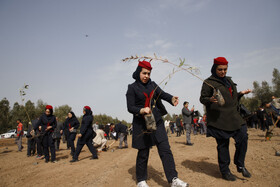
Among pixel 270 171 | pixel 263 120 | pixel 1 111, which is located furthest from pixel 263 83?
pixel 1 111

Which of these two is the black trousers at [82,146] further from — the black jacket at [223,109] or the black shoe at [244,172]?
the black shoe at [244,172]

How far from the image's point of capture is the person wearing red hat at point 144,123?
3044 mm

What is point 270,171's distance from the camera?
11.8 ft

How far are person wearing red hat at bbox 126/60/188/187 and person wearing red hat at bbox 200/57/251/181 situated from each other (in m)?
0.77

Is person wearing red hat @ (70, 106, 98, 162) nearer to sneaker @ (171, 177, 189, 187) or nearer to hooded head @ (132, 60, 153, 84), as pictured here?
hooded head @ (132, 60, 153, 84)

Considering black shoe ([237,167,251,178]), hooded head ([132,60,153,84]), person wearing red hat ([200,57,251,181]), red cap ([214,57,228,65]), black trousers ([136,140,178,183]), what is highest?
red cap ([214,57,228,65])

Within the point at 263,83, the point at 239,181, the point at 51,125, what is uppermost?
the point at 263,83

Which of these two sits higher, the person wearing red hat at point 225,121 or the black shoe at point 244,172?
the person wearing red hat at point 225,121

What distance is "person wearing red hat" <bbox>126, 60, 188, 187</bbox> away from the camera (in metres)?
3.04

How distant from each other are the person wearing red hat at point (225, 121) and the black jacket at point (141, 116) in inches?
32.5

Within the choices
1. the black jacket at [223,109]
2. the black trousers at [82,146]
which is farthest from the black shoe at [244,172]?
the black trousers at [82,146]

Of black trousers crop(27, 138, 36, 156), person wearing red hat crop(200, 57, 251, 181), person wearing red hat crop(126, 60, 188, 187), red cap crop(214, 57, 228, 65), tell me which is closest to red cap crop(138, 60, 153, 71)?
person wearing red hat crop(126, 60, 188, 187)

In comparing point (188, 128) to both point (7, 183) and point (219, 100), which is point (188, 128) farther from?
point (7, 183)

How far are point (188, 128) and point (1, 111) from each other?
5130cm
